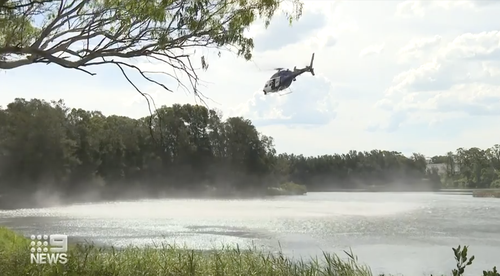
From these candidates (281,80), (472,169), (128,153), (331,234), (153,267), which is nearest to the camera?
(153,267)

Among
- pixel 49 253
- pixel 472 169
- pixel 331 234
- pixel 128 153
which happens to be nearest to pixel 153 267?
pixel 49 253

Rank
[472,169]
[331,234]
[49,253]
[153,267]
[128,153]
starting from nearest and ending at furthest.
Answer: [153,267] < [49,253] < [331,234] < [128,153] < [472,169]

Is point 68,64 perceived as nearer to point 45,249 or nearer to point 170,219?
point 45,249

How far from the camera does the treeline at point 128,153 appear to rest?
167ft

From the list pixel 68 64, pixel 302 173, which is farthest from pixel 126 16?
pixel 302 173

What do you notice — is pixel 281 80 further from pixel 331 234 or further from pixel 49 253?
pixel 331 234

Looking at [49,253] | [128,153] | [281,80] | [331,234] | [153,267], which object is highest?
[128,153]

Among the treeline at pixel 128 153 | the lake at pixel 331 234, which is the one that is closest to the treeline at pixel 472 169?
the treeline at pixel 128 153

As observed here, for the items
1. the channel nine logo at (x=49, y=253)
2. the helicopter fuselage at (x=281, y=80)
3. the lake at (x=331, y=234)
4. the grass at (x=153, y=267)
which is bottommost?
the lake at (x=331, y=234)

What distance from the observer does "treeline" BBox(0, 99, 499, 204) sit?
50.9m

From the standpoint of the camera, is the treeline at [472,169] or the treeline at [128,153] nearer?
the treeline at [128,153]

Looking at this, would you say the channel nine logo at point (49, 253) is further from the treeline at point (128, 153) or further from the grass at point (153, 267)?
the treeline at point (128, 153)

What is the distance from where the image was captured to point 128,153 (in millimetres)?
60906

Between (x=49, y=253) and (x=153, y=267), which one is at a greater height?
(x=49, y=253)
